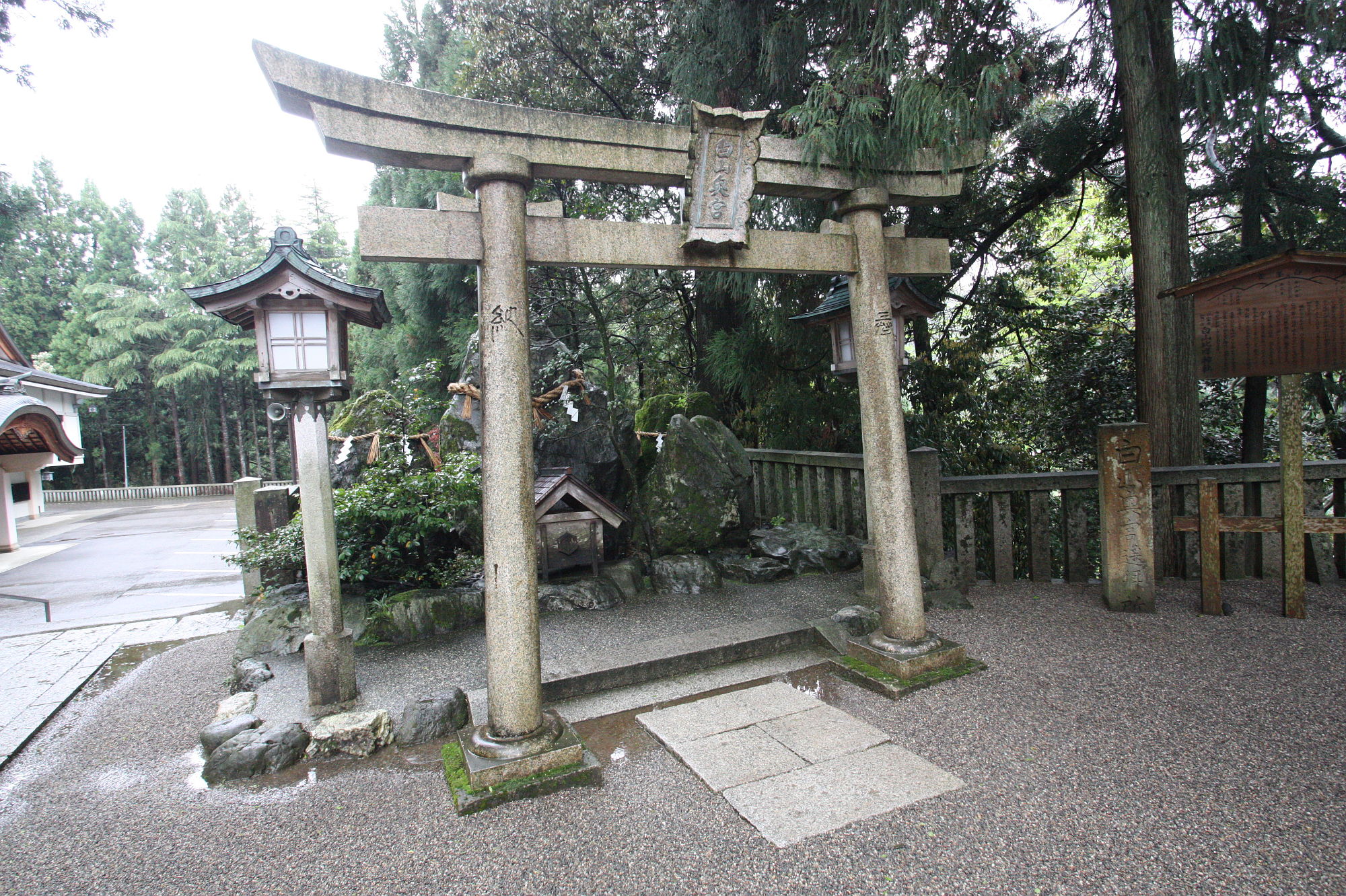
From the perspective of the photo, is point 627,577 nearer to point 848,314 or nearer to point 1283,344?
point 848,314

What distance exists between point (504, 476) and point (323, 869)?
5.44 ft

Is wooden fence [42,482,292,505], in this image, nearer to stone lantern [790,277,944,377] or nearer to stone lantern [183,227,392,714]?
stone lantern [183,227,392,714]

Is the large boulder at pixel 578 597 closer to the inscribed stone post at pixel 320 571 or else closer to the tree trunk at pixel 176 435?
the inscribed stone post at pixel 320 571

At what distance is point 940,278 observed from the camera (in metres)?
7.49

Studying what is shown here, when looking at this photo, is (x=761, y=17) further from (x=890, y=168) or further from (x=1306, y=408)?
(x=1306, y=408)

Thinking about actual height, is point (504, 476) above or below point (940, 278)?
below

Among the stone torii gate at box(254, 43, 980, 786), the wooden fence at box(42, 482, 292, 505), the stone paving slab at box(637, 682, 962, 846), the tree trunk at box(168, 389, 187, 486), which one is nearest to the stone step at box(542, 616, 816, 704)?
the stone paving slab at box(637, 682, 962, 846)

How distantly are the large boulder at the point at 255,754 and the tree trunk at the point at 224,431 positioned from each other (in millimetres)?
30644

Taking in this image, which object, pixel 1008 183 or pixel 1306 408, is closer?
pixel 1008 183

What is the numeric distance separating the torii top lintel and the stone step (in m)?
2.88

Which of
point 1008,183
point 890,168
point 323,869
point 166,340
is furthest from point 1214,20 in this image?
point 166,340

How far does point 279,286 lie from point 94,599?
765 cm

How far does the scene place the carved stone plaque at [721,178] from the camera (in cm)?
351

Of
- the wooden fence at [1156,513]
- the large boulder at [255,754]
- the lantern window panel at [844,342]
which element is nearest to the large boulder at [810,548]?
the wooden fence at [1156,513]
